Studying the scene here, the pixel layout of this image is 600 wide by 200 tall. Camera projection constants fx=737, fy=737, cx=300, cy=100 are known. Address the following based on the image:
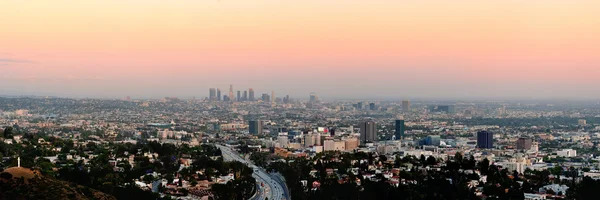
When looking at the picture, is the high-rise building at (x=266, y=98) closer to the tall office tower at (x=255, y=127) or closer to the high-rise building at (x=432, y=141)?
the tall office tower at (x=255, y=127)

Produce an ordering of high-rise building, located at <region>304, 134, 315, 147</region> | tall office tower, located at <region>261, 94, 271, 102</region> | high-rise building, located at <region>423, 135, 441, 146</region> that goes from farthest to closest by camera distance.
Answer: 1. tall office tower, located at <region>261, 94, 271, 102</region>
2. high-rise building, located at <region>423, 135, 441, 146</region>
3. high-rise building, located at <region>304, 134, 315, 147</region>

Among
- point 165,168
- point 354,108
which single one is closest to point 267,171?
point 165,168

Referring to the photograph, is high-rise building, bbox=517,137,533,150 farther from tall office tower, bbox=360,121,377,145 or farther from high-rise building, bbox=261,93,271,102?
high-rise building, bbox=261,93,271,102

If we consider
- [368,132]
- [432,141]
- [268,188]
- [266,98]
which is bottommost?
[432,141]

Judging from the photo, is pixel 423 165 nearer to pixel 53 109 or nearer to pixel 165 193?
pixel 165 193

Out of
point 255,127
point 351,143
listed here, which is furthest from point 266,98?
point 351,143

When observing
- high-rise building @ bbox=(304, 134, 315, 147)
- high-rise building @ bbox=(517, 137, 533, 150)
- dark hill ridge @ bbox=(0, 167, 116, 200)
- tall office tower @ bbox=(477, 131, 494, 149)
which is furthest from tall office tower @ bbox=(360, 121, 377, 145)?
dark hill ridge @ bbox=(0, 167, 116, 200)

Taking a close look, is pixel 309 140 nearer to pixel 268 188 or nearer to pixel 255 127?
pixel 255 127

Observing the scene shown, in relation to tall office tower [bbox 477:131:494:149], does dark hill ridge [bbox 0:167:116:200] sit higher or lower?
higher
